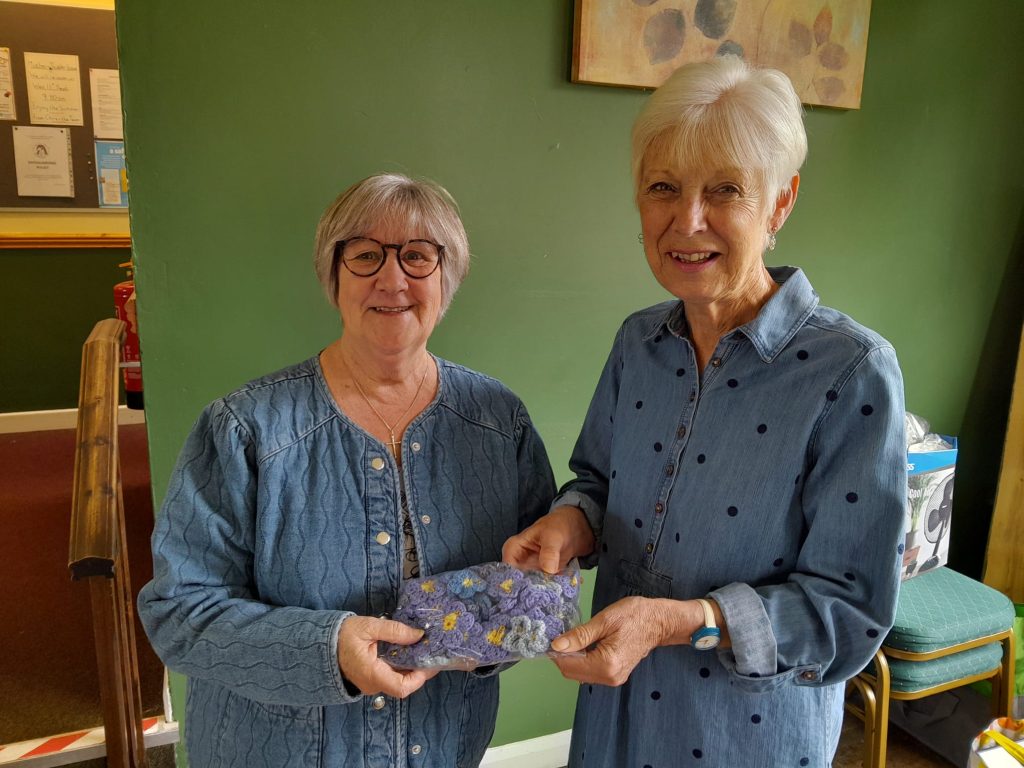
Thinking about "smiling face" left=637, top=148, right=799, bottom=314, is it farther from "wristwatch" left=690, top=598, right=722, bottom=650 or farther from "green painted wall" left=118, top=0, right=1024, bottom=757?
"green painted wall" left=118, top=0, right=1024, bottom=757

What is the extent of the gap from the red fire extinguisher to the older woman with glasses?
785 mm

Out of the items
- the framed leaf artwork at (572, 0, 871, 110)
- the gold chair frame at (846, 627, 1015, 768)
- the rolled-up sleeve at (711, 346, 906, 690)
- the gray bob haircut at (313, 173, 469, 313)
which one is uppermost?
the framed leaf artwork at (572, 0, 871, 110)

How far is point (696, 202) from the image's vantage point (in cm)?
100

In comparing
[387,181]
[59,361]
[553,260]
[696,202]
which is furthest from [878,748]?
[59,361]

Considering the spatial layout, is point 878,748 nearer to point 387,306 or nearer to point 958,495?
point 958,495

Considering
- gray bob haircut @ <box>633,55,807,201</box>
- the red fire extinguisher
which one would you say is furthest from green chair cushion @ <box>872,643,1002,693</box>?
the red fire extinguisher

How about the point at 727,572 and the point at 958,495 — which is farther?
the point at 958,495

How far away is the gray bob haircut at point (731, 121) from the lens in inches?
38.1

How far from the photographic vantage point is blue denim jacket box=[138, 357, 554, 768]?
103cm

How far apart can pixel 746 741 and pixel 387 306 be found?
0.85 metres

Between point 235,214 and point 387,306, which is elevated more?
point 235,214

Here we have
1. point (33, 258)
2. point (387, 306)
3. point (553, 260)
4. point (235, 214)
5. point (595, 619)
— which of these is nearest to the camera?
point (595, 619)

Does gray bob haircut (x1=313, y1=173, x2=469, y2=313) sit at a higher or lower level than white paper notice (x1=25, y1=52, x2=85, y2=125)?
lower

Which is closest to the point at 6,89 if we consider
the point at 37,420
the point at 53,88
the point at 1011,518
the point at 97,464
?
the point at 53,88
